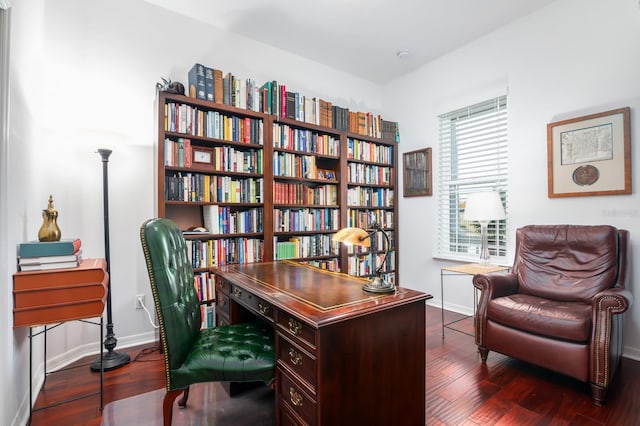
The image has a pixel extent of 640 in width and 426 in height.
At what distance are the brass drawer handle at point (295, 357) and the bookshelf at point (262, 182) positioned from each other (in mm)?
1512

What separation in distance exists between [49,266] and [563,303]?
3193 millimetres

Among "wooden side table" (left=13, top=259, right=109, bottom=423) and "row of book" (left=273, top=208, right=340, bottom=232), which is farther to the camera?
"row of book" (left=273, top=208, right=340, bottom=232)

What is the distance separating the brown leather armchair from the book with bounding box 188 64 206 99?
109 inches

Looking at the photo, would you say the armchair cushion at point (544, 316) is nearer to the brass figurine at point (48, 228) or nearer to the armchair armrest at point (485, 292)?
the armchair armrest at point (485, 292)

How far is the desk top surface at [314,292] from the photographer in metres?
1.22

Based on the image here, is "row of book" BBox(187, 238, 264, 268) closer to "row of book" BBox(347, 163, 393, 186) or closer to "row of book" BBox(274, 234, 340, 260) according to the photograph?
"row of book" BBox(274, 234, 340, 260)

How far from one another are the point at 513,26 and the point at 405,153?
5.43ft

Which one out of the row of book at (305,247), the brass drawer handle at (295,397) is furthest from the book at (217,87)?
the brass drawer handle at (295,397)

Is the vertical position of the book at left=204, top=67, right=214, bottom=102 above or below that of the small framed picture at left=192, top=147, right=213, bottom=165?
above

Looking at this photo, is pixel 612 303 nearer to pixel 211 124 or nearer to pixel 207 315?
pixel 207 315

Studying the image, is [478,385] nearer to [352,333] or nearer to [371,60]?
[352,333]

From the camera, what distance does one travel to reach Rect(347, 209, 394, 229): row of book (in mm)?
3723

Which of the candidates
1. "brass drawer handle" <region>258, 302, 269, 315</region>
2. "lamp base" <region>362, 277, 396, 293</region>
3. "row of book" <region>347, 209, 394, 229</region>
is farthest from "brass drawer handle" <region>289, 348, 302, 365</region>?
"row of book" <region>347, 209, 394, 229</region>

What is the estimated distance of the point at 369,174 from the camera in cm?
388
